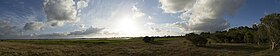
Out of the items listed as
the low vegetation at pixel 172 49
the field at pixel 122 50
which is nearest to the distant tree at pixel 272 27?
the low vegetation at pixel 172 49

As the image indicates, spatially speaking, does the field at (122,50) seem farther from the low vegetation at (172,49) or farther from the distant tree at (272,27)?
the distant tree at (272,27)

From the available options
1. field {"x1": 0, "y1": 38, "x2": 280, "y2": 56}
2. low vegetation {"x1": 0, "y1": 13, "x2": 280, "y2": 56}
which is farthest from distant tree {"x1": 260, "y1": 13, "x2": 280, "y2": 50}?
field {"x1": 0, "y1": 38, "x2": 280, "y2": 56}

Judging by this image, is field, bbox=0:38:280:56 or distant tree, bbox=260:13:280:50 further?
distant tree, bbox=260:13:280:50

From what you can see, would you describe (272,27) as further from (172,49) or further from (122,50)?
(122,50)

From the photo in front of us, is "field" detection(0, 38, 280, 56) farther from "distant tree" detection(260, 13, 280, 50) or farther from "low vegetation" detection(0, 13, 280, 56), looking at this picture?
"distant tree" detection(260, 13, 280, 50)

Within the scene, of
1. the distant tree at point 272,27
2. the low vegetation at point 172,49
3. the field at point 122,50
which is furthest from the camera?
the distant tree at point 272,27

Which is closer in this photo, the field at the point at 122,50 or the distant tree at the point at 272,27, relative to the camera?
the field at the point at 122,50

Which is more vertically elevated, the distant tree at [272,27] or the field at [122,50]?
the distant tree at [272,27]

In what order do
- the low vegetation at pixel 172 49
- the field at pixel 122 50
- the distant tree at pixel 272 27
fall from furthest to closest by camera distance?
the distant tree at pixel 272 27
the low vegetation at pixel 172 49
the field at pixel 122 50

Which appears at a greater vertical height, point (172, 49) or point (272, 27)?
point (272, 27)

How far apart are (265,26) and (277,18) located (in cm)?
516

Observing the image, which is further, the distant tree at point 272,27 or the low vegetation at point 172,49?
the distant tree at point 272,27

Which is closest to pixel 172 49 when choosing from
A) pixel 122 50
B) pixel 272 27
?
pixel 122 50

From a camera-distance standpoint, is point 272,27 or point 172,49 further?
point 172,49
